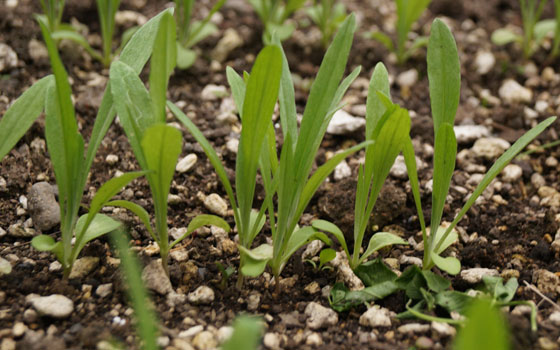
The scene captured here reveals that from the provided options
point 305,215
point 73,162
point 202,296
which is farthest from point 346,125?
point 73,162

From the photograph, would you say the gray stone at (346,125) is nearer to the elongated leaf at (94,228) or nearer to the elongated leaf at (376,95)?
the elongated leaf at (376,95)

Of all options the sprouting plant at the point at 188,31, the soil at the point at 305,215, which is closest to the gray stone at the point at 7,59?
the soil at the point at 305,215

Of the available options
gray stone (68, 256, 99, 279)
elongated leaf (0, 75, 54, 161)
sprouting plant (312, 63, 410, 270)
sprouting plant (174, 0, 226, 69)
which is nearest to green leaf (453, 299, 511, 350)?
sprouting plant (312, 63, 410, 270)

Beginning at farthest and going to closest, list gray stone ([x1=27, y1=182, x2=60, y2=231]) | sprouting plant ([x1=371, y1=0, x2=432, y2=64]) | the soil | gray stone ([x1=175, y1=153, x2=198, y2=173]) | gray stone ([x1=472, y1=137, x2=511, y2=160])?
sprouting plant ([x1=371, y1=0, x2=432, y2=64]) < gray stone ([x1=472, y1=137, x2=511, y2=160]) < gray stone ([x1=175, y1=153, x2=198, y2=173]) < gray stone ([x1=27, y1=182, x2=60, y2=231]) < the soil

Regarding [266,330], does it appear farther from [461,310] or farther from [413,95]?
[413,95]

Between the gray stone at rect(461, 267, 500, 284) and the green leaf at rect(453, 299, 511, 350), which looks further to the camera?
→ the gray stone at rect(461, 267, 500, 284)

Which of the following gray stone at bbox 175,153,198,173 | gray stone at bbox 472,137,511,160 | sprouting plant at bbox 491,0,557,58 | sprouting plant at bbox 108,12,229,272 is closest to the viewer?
sprouting plant at bbox 108,12,229,272

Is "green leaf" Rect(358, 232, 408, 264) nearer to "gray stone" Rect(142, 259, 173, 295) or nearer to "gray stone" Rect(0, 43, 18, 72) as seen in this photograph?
"gray stone" Rect(142, 259, 173, 295)
